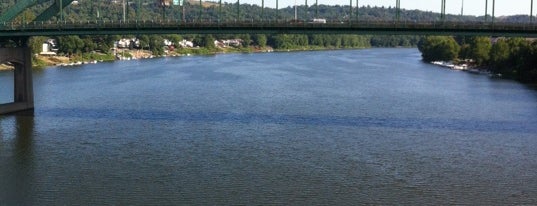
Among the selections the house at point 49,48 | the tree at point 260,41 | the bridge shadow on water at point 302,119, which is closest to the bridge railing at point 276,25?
the bridge shadow on water at point 302,119

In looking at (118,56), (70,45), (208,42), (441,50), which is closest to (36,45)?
(70,45)

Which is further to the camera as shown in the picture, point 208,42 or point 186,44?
point 208,42

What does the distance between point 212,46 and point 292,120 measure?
72953 mm

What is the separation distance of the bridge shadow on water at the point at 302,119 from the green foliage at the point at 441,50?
4803 centimetres

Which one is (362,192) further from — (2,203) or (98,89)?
(98,89)

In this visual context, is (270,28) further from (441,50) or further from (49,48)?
(441,50)

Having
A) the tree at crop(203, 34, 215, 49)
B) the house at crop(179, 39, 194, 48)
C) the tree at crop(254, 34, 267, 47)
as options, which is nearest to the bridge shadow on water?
the house at crop(179, 39, 194, 48)

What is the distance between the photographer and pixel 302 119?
2833 cm

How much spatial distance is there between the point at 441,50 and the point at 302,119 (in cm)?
5210

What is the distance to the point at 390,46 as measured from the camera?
5856 inches

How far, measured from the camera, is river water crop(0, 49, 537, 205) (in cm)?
1683

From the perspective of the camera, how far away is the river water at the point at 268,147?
55.2 ft

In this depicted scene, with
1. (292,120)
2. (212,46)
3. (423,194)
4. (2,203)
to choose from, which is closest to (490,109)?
(292,120)

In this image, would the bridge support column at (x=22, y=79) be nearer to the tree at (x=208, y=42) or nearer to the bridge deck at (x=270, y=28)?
the bridge deck at (x=270, y=28)
